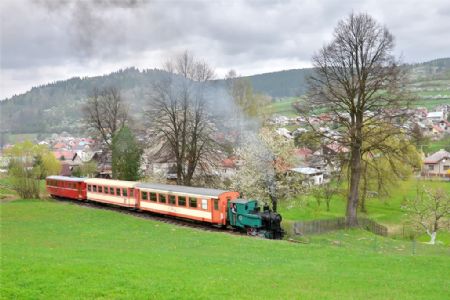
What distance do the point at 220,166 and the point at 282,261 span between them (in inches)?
979

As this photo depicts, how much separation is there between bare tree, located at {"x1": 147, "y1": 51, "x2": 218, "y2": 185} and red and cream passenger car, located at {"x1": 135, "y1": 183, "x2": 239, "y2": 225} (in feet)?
24.3

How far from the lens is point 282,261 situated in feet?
56.6

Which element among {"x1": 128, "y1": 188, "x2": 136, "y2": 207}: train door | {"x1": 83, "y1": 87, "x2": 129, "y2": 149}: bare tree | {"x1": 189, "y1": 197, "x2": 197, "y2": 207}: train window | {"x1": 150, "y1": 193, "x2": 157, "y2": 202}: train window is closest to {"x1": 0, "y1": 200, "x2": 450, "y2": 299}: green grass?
{"x1": 189, "y1": 197, "x2": 197, "y2": 207}: train window

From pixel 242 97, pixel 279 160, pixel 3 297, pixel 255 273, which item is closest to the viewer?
pixel 3 297

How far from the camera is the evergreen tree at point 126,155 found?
4300cm

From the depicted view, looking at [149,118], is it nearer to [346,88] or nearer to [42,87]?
[346,88]

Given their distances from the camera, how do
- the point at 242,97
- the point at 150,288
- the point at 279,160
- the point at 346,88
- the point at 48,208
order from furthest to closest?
the point at 242,97, the point at 279,160, the point at 48,208, the point at 346,88, the point at 150,288

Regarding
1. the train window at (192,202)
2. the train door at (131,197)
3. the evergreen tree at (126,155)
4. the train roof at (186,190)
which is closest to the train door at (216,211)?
the train roof at (186,190)

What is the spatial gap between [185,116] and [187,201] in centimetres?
1198

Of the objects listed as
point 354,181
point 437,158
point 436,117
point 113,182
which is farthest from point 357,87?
point 436,117

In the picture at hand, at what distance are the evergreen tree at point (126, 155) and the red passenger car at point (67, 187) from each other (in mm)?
4662

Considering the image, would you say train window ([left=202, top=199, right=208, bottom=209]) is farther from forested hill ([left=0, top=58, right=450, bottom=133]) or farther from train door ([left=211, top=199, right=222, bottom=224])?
forested hill ([left=0, top=58, right=450, bottom=133])

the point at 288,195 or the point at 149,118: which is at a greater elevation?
the point at 149,118

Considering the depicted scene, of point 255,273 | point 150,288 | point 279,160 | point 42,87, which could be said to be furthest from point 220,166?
point 42,87
